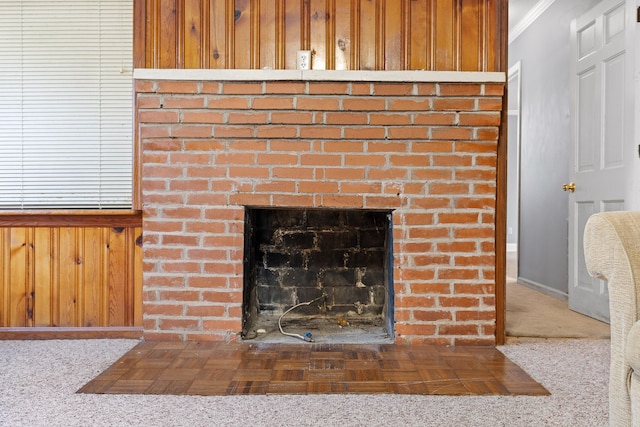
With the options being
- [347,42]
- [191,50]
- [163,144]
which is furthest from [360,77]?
[163,144]

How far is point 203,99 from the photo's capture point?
2262 millimetres

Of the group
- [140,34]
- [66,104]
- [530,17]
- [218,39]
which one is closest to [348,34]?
[218,39]

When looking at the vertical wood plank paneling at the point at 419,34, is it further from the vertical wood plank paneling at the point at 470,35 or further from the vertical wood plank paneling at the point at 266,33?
the vertical wood plank paneling at the point at 266,33

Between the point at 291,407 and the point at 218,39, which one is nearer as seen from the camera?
the point at 291,407

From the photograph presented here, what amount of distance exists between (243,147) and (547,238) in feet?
9.71

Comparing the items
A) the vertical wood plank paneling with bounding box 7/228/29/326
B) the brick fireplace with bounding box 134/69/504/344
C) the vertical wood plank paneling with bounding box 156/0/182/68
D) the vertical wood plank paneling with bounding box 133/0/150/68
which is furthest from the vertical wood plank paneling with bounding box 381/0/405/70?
the vertical wood plank paneling with bounding box 7/228/29/326

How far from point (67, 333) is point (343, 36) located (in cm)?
209

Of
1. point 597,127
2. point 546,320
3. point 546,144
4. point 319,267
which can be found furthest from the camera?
point 546,144

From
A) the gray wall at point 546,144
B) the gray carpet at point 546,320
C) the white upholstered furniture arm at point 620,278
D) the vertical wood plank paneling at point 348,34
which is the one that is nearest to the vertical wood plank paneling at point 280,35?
the vertical wood plank paneling at point 348,34

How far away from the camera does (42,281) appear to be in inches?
95.4

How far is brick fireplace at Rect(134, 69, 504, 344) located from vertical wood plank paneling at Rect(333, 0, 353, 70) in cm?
10

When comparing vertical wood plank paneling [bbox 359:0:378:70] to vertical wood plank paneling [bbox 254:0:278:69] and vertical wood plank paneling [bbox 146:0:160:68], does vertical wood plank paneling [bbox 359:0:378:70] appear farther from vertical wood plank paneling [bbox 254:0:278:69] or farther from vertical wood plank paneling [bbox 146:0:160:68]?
vertical wood plank paneling [bbox 146:0:160:68]

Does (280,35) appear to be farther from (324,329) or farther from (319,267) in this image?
(324,329)

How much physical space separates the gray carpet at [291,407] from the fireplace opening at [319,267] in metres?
0.95
